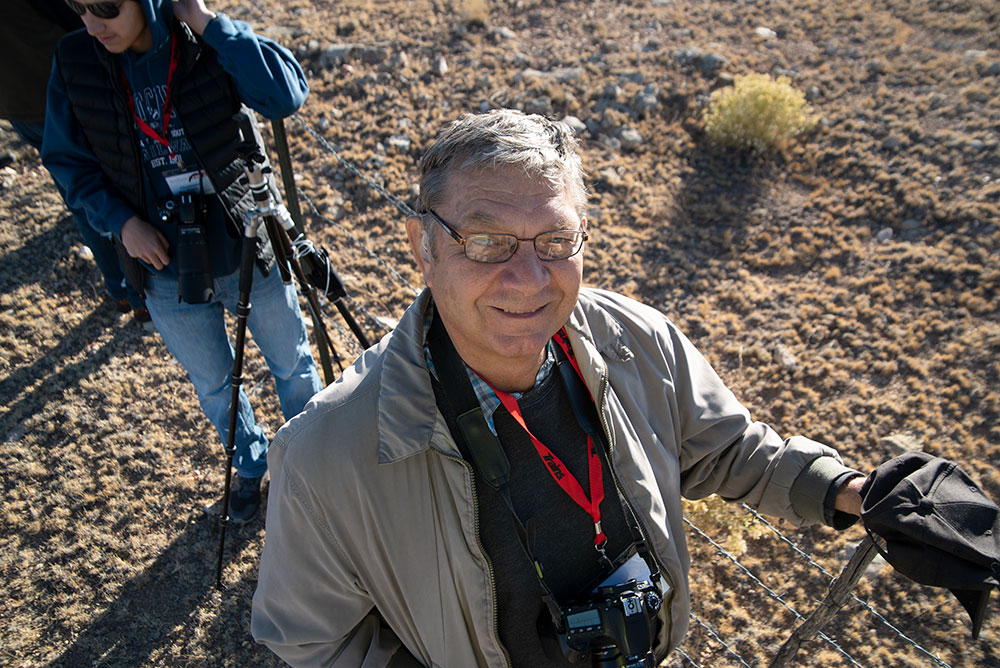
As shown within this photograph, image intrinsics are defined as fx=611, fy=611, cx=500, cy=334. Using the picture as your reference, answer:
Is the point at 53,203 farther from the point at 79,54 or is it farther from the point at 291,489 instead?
the point at 291,489

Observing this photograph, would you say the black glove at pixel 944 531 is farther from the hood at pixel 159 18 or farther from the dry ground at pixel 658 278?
the hood at pixel 159 18

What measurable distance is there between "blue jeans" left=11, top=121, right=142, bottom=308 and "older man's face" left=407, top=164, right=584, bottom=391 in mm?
3310

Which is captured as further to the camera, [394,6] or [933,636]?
[394,6]

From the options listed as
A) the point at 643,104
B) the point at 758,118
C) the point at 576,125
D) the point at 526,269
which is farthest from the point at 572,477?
the point at 643,104

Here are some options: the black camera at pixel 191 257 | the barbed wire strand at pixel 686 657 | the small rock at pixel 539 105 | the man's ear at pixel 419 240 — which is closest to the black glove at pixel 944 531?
the man's ear at pixel 419 240

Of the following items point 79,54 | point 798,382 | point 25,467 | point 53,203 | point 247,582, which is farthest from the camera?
point 53,203

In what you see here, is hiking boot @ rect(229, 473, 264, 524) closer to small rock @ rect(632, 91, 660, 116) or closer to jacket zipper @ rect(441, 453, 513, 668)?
jacket zipper @ rect(441, 453, 513, 668)

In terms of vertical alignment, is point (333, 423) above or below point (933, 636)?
above

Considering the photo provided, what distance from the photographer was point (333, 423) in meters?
1.67

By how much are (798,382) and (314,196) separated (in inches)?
183

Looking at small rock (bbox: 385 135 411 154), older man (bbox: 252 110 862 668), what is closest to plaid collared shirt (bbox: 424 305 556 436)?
older man (bbox: 252 110 862 668)

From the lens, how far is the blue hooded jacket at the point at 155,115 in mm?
2645

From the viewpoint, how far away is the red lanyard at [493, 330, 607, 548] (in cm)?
179

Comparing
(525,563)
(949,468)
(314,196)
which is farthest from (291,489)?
(314,196)
